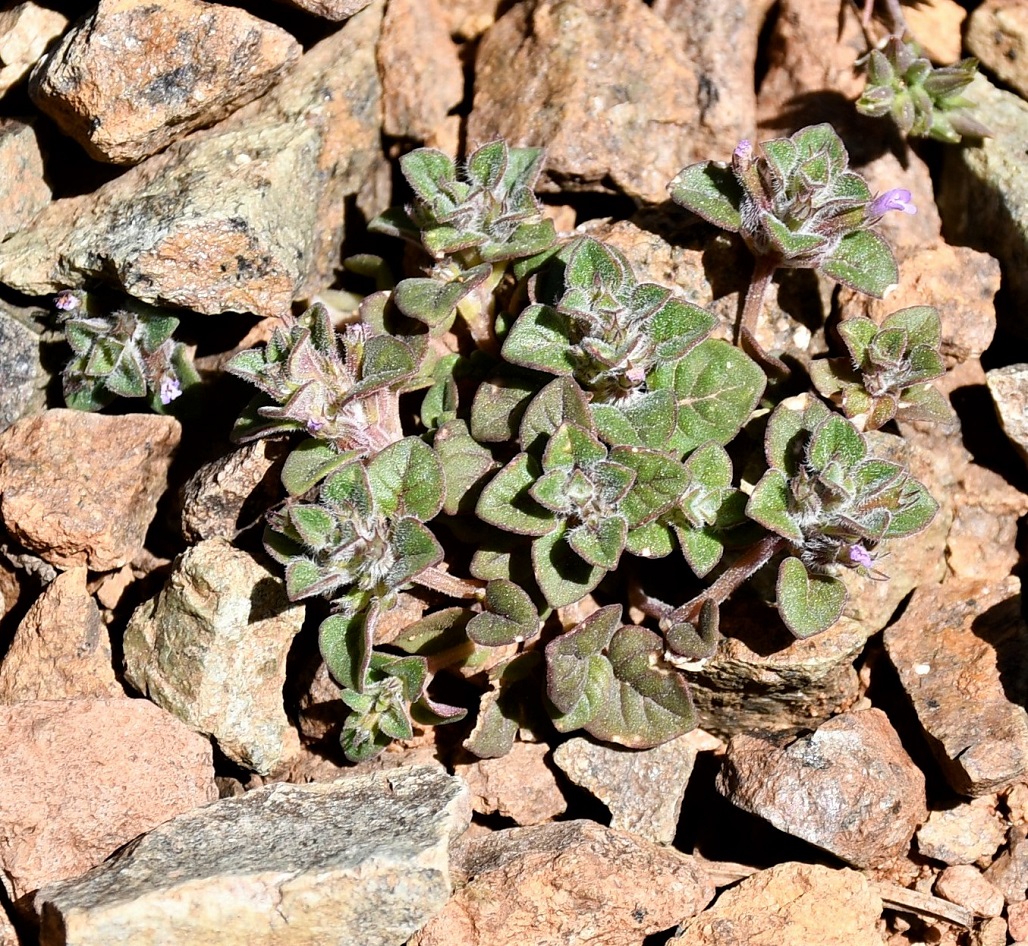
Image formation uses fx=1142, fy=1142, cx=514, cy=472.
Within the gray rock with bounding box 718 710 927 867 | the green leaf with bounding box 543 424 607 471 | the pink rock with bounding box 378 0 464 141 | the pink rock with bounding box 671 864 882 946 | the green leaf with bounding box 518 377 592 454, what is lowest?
the pink rock with bounding box 671 864 882 946

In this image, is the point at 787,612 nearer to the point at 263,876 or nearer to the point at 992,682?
the point at 992,682

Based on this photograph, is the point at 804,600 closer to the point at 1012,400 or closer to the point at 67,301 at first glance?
the point at 1012,400

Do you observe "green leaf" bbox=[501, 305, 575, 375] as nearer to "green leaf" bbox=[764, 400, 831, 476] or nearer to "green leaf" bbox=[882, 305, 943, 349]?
"green leaf" bbox=[764, 400, 831, 476]

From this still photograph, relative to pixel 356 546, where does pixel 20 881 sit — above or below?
below

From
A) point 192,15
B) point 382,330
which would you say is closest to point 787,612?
point 382,330

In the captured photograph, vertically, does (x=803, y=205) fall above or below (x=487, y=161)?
below

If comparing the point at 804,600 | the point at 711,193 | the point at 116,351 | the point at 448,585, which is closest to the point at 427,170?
the point at 711,193

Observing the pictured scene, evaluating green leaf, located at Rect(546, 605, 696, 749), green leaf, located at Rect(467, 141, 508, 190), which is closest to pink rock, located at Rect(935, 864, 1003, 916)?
green leaf, located at Rect(546, 605, 696, 749)
